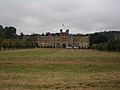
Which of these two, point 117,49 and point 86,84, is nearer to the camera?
point 86,84

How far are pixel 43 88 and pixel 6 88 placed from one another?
5.54 feet

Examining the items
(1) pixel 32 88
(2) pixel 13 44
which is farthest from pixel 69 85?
(2) pixel 13 44

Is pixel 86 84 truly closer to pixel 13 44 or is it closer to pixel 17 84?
pixel 17 84

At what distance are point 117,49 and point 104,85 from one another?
312ft

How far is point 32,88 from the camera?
14367 mm

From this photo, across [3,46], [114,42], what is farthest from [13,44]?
[114,42]

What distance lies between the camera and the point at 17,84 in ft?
51.6

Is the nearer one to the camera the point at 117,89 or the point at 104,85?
the point at 117,89

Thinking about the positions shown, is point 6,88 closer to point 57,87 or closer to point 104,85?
point 57,87

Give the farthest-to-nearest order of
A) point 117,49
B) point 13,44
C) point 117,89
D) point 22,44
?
point 22,44, point 13,44, point 117,49, point 117,89

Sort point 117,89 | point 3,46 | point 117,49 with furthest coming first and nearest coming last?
point 3,46, point 117,49, point 117,89

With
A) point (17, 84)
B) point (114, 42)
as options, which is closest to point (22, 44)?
point (114, 42)

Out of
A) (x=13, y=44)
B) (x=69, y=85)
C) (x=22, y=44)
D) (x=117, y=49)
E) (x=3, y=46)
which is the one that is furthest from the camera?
(x=22, y=44)

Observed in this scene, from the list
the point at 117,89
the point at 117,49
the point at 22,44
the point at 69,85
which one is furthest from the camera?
the point at 22,44
